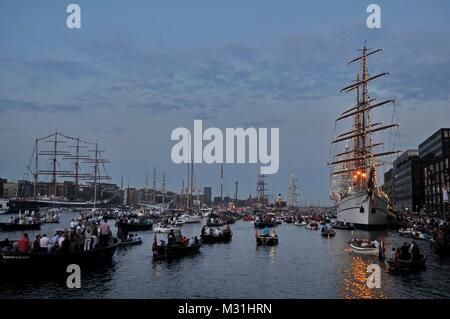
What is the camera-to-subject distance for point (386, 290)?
93.7 ft

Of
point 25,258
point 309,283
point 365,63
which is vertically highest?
point 365,63

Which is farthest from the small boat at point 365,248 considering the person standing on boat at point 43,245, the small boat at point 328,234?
the person standing on boat at point 43,245

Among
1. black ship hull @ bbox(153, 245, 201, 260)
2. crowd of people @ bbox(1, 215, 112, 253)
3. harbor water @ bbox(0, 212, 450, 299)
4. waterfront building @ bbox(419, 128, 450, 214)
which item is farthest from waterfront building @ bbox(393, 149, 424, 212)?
crowd of people @ bbox(1, 215, 112, 253)

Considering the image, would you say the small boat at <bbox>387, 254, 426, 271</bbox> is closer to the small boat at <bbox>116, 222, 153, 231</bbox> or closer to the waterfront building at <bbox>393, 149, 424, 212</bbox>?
the small boat at <bbox>116, 222, 153, 231</bbox>

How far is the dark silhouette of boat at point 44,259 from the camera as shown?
93.8 ft

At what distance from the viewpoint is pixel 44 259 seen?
29.8 metres

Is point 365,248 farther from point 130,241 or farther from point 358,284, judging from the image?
point 130,241

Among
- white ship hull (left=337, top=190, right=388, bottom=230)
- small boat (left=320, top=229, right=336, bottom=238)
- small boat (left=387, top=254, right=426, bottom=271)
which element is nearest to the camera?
small boat (left=387, top=254, right=426, bottom=271)

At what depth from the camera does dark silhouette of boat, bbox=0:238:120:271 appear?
93.8ft

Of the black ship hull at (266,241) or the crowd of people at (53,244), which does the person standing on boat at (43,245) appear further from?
the black ship hull at (266,241)
